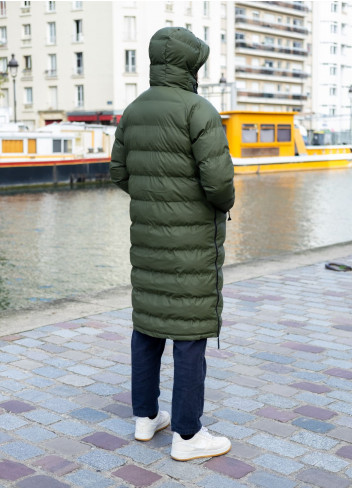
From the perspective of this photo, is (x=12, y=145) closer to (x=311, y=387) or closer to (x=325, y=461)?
(x=311, y=387)

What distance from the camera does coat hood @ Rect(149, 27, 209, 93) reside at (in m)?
3.15

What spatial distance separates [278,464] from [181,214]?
45.6 inches

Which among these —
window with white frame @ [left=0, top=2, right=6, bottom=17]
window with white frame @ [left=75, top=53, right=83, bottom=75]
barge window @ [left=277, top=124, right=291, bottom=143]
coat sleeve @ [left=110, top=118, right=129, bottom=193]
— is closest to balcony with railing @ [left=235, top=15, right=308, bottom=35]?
window with white frame @ [left=75, top=53, right=83, bottom=75]

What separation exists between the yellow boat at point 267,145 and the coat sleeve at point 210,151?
1219 inches

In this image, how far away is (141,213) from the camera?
333cm

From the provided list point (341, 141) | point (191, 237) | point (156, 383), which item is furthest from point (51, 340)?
point (341, 141)

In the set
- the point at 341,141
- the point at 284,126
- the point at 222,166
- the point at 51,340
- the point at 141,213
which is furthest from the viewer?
the point at 341,141

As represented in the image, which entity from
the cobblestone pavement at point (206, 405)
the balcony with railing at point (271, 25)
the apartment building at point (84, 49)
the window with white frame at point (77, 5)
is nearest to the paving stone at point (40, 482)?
the cobblestone pavement at point (206, 405)

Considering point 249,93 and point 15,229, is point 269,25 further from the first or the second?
point 15,229

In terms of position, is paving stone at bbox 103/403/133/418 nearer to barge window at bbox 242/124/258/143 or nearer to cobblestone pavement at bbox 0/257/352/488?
cobblestone pavement at bbox 0/257/352/488

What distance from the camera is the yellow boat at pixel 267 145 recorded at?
3566cm

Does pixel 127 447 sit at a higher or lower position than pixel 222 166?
lower

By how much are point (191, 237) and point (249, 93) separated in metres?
66.2

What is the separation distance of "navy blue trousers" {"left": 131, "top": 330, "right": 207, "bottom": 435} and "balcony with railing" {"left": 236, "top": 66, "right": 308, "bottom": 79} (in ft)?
214
